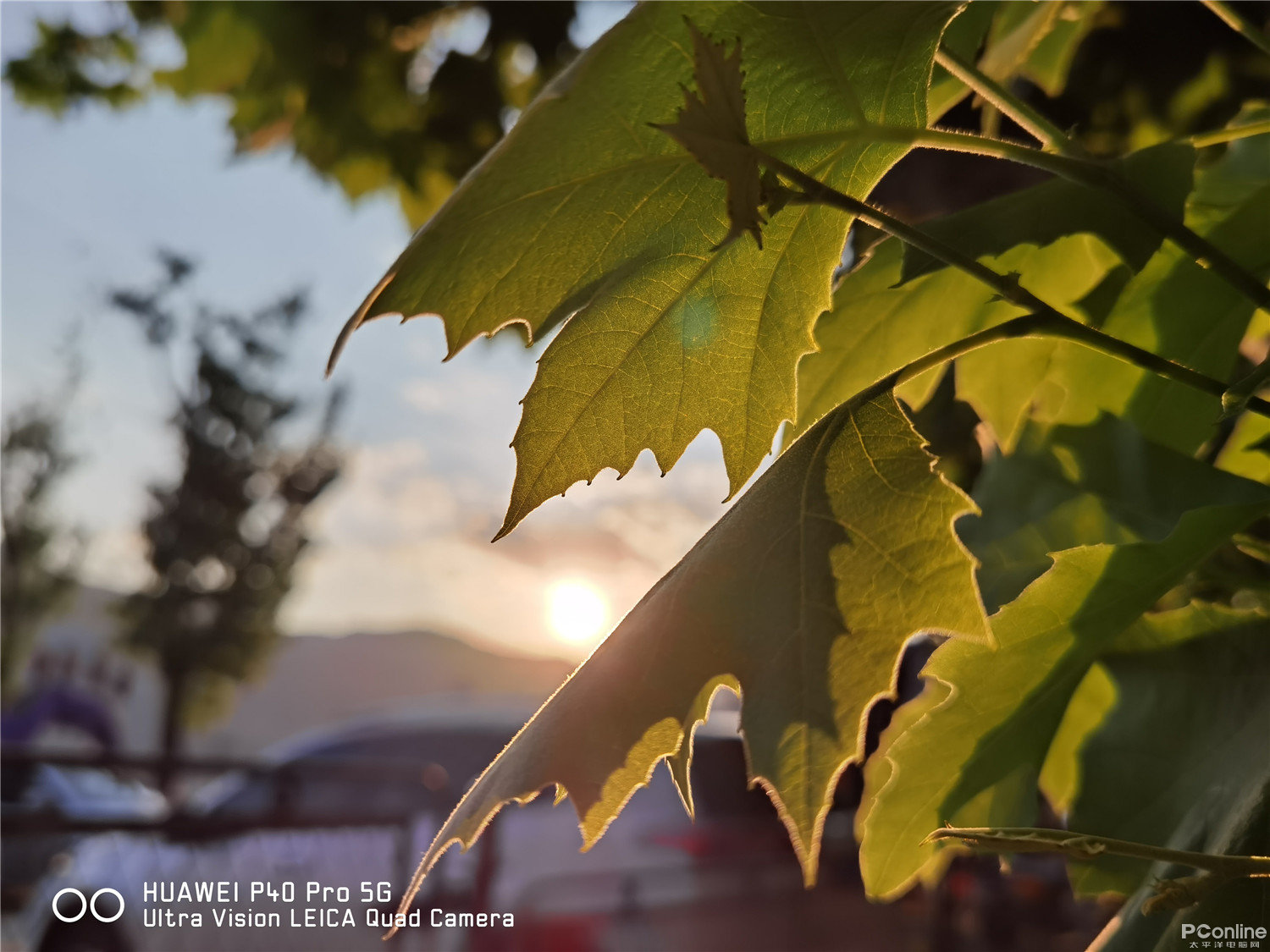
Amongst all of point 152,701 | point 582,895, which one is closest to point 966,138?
point 582,895

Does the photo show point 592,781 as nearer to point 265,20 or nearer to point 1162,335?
point 1162,335

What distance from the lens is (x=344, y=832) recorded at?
4.29m

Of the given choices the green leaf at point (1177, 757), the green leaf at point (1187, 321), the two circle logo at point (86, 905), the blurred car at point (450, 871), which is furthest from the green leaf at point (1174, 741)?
the two circle logo at point (86, 905)

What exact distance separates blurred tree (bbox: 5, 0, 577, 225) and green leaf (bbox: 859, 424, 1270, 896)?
2.39m

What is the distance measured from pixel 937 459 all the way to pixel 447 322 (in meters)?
0.19

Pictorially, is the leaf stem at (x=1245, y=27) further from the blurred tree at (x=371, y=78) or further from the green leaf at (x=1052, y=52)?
the blurred tree at (x=371, y=78)

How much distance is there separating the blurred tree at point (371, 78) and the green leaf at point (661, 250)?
2.34m

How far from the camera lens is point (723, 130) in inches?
11.1

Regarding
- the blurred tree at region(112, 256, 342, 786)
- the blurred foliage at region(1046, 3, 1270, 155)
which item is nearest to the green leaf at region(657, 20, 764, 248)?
the blurred foliage at region(1046, 3, 1270, 155)

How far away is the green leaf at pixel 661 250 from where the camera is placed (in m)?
0.33

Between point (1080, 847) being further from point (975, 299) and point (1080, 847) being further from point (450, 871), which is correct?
point (450, 871)

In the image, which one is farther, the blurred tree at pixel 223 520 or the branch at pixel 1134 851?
the blurred tree at pixel 223 520

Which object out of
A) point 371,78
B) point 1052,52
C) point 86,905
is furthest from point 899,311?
point 86,905

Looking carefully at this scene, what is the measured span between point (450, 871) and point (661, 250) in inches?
148
